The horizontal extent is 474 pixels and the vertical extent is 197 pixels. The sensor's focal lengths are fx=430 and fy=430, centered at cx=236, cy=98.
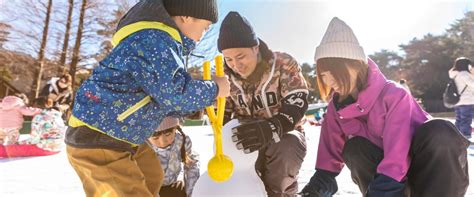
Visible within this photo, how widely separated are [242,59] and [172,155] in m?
A: 0.58

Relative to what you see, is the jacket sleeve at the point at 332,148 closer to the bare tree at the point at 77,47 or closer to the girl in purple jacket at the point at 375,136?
the girl in purple jacket at the point at 375,136

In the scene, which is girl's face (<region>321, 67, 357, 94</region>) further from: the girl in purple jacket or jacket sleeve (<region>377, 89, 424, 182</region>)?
jacket sleeve (<region>377, 89, 424, 182</region>)

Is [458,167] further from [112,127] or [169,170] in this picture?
[169,170]

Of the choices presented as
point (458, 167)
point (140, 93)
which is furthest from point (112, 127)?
point (458, 167)

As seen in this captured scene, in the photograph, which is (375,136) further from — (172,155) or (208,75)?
(172,155)

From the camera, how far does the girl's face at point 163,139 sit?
1.93 m

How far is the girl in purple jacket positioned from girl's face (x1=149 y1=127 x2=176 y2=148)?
0.78 metres

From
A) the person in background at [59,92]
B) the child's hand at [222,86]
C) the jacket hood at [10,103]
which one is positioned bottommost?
the jacket hood at [10,103]

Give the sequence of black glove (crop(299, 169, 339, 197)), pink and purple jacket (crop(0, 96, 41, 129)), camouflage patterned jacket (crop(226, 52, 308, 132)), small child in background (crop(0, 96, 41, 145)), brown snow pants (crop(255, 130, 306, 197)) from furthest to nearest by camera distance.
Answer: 1. pink and purple jacket (crop(0, 96, 41, 129))
2. small child in background (crop(0, 96, 41, 145))
3. camouflage patterned jacket (crop(226, 52, 308, 132))
4. brown snow pants (crop(255, 130, 306, 197))
5. black glove (crop(299, 169, 339, 197))

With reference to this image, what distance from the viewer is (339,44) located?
131 centimetres

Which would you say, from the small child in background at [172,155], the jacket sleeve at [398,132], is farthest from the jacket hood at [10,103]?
the jacket sleeve at [398,132]

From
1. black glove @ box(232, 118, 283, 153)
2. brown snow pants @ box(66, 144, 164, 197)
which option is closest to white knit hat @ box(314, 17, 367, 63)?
black glove @ box(232, 118, 283, 153)

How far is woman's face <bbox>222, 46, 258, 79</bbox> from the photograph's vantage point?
1.64 m

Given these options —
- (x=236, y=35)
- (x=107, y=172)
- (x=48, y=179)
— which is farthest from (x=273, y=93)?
(x=48, y=179)
